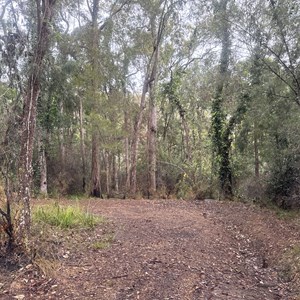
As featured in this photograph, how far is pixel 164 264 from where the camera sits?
4523 millimetres

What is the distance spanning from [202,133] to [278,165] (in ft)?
35.8

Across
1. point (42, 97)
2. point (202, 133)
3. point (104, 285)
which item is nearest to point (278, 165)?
point (104, 285)

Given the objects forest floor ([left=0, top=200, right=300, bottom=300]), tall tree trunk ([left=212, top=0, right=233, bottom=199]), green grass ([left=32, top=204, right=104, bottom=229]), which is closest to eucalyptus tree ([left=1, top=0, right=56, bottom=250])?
forest floor ([left=0, top=200, right=300, bottom=300])

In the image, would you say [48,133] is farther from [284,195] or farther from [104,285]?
[104,285]

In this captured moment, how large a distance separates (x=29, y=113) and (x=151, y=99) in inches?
412

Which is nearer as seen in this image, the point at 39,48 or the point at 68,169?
the point at 39,48

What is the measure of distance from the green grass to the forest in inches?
25.8

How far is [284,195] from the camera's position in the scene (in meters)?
9.88

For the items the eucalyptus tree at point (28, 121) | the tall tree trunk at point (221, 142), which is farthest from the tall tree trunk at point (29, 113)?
the tall tree trunk at point (221, 142)

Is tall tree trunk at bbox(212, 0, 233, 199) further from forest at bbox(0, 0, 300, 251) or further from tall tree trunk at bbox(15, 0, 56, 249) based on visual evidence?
tall tree trunk at bbox(15, 0, 56, 249)

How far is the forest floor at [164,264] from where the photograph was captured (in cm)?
378

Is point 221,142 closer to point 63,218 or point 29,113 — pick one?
point 63,218

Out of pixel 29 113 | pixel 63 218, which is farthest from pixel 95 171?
pixel 29 113

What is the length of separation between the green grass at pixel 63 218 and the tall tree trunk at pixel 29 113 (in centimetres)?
114
